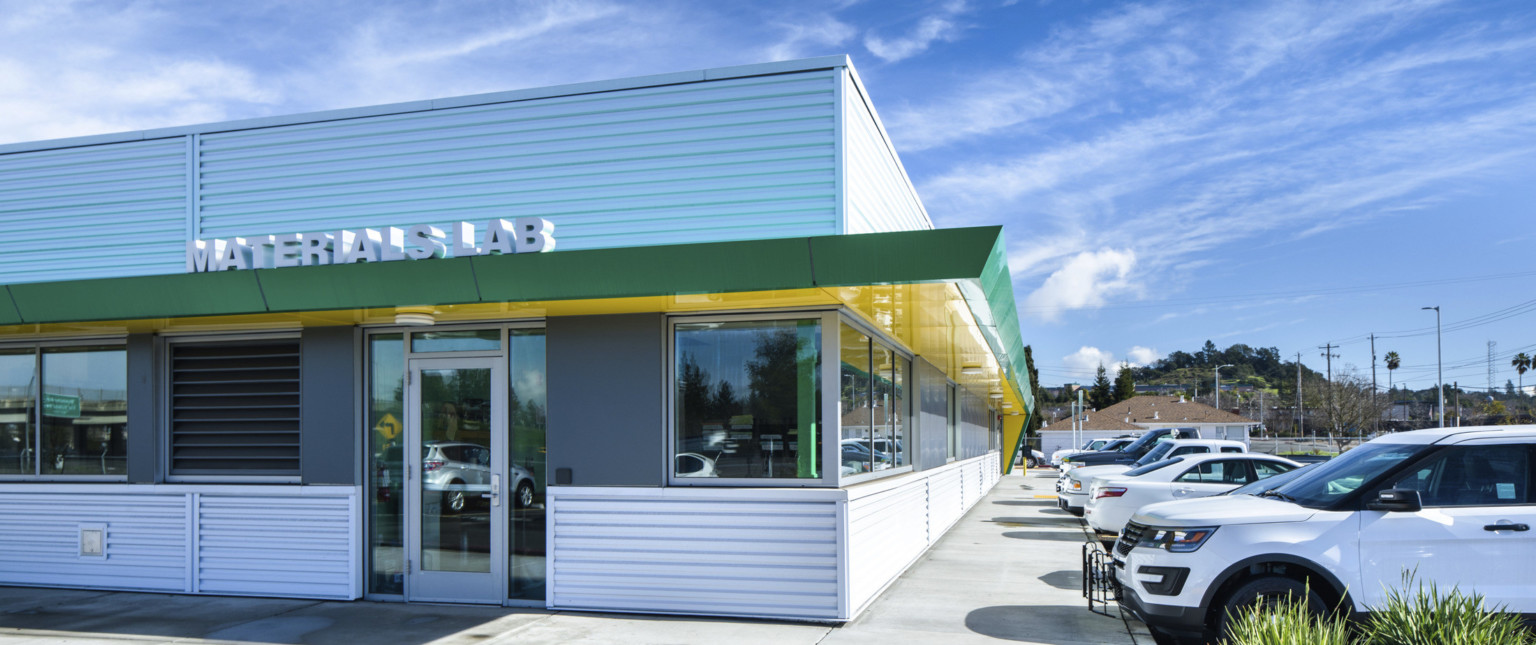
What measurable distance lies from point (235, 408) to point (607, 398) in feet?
14.2

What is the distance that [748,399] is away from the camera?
30.4 ft

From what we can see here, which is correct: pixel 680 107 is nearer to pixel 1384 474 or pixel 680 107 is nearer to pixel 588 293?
pixel 588 293

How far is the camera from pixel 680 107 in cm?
968

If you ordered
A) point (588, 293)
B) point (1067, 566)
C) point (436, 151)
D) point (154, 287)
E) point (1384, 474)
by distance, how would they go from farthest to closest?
point (1067, 566)
point (436, 151)
point (154, 287)
point (588, 293)
point (1384, 474)

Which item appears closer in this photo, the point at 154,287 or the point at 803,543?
the point at 803,543

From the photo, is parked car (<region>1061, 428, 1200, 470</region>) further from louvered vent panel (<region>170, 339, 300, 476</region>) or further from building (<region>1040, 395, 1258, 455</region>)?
building (<region>1040, 395, 1258, 455</region>)

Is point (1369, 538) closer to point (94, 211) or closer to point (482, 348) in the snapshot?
point (482, 348)

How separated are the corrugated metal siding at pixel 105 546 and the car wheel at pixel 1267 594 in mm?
9476

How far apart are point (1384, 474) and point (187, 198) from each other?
11.1m

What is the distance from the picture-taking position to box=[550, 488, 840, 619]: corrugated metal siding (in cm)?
877

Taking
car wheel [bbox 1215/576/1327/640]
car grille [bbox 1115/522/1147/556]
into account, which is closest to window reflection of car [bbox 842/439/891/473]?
car grille [bbox 1115/522/1147/556]

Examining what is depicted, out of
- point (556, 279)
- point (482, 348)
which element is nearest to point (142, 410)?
point (482, 348)

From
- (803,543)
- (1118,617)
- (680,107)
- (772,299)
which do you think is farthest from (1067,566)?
(680,107)

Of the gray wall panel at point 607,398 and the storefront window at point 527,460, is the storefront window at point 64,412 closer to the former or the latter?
the storefront window at point 527,460
